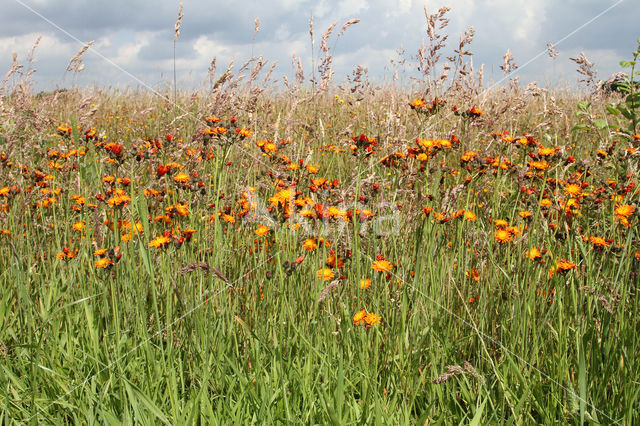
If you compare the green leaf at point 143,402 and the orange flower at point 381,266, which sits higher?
the orange flower at point 381,266

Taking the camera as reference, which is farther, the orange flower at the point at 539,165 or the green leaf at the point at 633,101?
the green leaf at the point at 633,101

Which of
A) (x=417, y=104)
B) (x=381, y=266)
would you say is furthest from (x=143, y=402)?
(x=417, y=104)

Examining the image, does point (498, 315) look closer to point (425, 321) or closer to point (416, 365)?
point (425, 321)


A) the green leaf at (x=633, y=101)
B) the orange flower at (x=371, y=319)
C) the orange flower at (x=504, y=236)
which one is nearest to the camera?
the orange flower at (x=371, y=319)

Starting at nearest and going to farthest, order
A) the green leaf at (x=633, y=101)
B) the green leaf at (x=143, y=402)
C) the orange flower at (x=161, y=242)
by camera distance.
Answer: the green leaf at (x=143, y=402) → the orange flower at (x=161, y=242) → the green leaf at (x=633, y=101)

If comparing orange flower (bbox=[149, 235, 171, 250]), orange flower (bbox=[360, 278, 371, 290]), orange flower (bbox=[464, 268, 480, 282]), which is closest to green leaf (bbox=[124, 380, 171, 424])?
orange flower (bbox=[149, 235, 171, 250])

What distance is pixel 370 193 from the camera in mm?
2264

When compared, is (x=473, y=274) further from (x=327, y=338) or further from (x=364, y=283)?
(x=327, y=338)

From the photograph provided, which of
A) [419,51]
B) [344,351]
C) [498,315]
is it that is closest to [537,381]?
[498,315]

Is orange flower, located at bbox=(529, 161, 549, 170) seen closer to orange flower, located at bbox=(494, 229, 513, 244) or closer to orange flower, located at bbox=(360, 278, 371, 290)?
orange flower, located at bbox=(494, 229, 513, 244)

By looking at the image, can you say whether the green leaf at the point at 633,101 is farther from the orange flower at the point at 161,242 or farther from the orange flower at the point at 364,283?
the orange flower at the point at 161,242

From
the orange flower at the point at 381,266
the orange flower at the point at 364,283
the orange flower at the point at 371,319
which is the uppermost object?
the orange flower at the point at 381,266

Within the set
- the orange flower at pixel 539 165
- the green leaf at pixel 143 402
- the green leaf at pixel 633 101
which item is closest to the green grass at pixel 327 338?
the green leaf at pixel 143 402

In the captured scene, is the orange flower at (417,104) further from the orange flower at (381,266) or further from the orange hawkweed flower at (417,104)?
the orange flower at (381,266)
